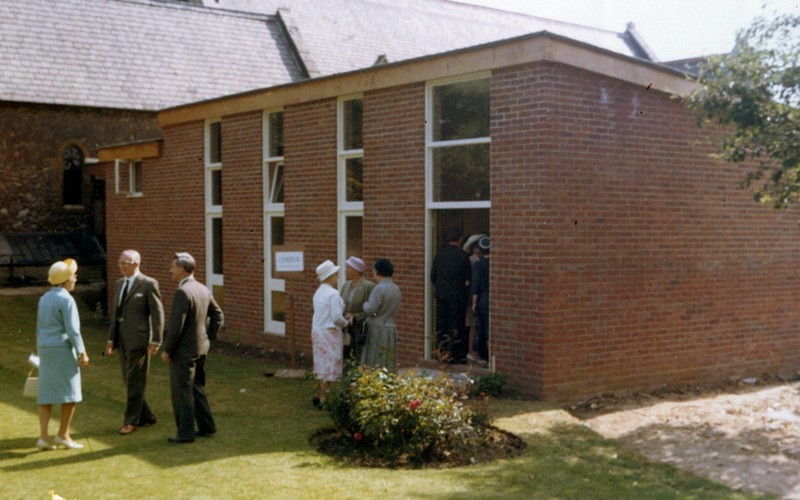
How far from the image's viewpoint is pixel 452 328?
462 inches

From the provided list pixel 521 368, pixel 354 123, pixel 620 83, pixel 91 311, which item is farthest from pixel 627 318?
pixel 91 311

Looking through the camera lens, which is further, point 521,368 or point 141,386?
point 521,368

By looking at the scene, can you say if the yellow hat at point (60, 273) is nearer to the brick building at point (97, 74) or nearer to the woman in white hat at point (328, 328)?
the woman in white hat at point (328, 328)

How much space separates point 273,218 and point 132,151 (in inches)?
196

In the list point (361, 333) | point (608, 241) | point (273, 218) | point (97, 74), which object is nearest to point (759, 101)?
point (608, 241)

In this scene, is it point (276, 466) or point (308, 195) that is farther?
point (308, 195)

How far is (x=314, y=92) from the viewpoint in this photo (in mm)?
14062

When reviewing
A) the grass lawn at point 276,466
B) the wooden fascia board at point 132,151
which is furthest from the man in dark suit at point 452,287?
the wooden fascia board at point 132,151

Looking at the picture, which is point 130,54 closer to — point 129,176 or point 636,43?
point 129,176

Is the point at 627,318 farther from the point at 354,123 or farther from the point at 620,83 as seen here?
the point at 354,123

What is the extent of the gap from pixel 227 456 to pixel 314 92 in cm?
723

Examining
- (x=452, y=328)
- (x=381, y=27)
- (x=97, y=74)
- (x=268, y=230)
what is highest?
(x=381, y=27)

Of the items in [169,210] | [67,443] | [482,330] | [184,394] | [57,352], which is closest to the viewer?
[57,352]

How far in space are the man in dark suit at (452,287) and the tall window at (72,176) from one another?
1876 cm
